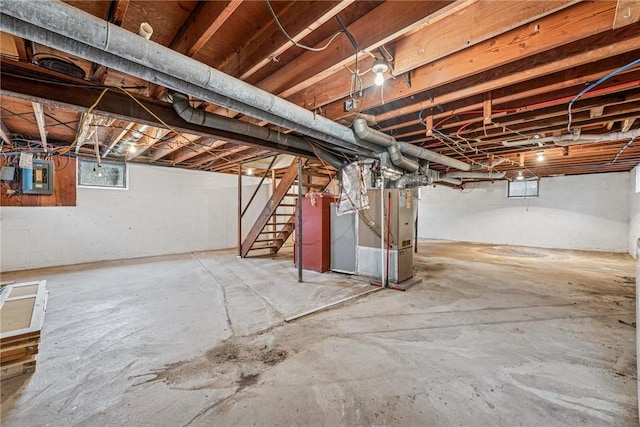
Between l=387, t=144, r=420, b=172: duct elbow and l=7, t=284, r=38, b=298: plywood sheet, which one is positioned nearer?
l=7, t=284, r=38, b=298: plywood sheet

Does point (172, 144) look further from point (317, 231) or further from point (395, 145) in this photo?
point (395, 145)

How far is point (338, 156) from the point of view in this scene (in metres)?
4.25

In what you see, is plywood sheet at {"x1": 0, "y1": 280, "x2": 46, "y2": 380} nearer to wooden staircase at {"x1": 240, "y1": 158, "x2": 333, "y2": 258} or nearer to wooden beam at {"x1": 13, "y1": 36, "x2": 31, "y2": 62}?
wooden beam at {"x1": 13, "y1": 36, "x2": 31, "y2": 62}

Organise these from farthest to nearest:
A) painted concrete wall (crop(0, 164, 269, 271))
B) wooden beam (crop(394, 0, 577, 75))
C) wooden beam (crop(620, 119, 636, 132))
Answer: painted concrete wall (crop(0, 164, 269, 271)) → wooden beam (crop(620, 119, 636, 132)) → wooden beam (crop(394, 0, 577, 75))

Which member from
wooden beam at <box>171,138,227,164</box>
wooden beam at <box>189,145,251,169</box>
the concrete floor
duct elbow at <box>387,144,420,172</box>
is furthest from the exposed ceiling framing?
the concrete floor

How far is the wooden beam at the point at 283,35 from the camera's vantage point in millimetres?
1463

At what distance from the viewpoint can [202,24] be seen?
1580mm

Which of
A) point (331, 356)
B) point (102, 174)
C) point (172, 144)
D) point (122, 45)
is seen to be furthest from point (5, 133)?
point (331, 356)

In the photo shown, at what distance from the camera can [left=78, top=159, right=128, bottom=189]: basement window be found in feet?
17.9

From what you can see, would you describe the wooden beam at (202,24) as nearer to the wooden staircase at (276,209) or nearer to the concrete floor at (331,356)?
the concrete floor at (331,356)

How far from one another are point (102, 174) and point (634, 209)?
478 inches

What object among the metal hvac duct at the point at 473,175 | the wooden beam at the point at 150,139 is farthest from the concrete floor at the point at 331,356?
the metal hvac duct at the point at 473,175

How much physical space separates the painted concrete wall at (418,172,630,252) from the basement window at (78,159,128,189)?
9.34 metres

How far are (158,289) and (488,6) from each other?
452 cm
